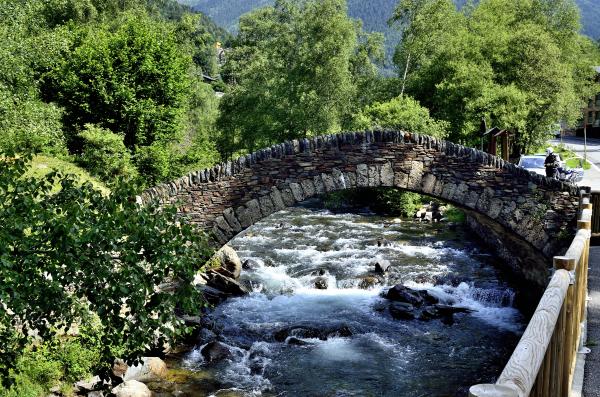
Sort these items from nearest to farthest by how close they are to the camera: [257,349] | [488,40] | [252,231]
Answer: [257,349] → [252,231] → [488,40]

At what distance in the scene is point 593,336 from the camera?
24.6ft

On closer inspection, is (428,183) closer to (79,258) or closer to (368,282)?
(368,282)

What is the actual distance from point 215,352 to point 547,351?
1120 cm

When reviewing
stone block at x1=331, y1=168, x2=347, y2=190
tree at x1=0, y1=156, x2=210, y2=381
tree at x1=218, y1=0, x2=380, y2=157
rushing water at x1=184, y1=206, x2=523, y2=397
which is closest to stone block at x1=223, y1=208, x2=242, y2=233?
stone block at x1=331, y1=168, x2=347, y2=190

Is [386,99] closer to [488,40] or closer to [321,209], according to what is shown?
[488,40]

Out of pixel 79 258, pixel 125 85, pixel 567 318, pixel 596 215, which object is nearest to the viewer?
pixel 567 318

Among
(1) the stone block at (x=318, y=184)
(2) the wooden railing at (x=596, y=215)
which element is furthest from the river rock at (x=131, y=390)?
(2) the wooden railing at (x=596, y=215)

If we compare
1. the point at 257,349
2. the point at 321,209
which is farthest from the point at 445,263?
the point at 321,209

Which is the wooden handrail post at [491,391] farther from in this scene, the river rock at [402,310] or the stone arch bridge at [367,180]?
the river rock at [402,310]

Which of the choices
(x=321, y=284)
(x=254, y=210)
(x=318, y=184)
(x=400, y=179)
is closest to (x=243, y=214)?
(x=254, y=210)

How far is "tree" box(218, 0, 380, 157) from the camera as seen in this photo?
1400 inches

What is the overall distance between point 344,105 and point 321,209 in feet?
23.7

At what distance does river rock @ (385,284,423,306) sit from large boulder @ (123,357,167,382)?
6.97 m

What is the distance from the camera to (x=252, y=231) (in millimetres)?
26547
